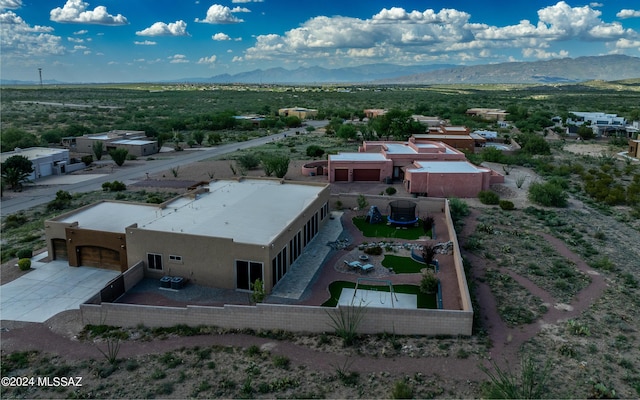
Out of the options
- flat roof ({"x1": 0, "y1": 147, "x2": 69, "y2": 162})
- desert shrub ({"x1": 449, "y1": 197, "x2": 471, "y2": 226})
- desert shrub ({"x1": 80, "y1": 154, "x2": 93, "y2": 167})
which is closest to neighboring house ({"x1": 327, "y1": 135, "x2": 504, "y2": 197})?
desert shrub ({"x1": 449, "y1": 197, "x2": 471, "y2": 226})

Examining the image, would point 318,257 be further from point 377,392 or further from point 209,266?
point 377,392

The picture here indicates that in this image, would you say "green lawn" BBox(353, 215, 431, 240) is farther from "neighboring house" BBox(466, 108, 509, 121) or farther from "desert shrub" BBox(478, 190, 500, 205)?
"neighboring house" BBox(466, 108, 509, 121)

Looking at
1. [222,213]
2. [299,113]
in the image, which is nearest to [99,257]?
[222,213]

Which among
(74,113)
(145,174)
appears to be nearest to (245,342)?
(145,174)

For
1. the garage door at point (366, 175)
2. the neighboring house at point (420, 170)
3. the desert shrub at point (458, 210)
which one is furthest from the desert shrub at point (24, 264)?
the garage door at point (366, 175)

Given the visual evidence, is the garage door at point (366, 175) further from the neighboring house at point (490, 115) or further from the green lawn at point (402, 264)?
the neighboring house at point (490, 115)
